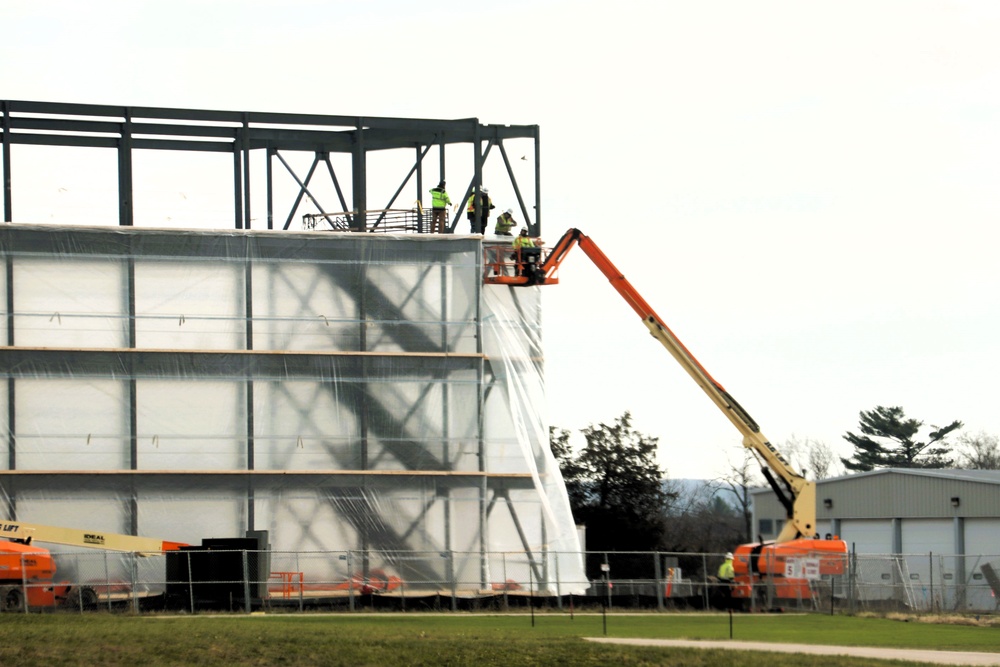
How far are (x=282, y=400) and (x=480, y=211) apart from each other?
26.8ft

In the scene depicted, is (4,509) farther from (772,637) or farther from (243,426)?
(772,637)

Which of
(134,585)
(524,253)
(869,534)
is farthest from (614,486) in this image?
(134,585)

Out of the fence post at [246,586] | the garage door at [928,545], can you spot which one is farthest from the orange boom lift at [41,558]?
the garage door at [928,545]

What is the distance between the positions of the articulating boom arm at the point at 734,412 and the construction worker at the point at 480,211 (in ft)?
8.48

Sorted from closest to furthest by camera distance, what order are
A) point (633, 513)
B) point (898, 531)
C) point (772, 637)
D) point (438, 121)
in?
point (772, 637), point (438, 121), point (898, 531), point (633, 513)

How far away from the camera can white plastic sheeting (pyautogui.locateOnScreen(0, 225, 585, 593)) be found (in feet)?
134

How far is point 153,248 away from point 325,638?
19.9 m

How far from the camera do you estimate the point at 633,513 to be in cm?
6128

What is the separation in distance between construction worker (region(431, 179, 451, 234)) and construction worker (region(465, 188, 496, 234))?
70 cm

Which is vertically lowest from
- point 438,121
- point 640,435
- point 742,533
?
point 742,533

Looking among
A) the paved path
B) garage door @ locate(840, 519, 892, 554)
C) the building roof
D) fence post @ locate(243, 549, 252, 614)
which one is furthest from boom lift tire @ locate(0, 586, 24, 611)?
garage door @ locate(840, 519, 892, 554)

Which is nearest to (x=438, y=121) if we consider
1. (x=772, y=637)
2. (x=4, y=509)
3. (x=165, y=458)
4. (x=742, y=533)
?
(x=165, y=458)

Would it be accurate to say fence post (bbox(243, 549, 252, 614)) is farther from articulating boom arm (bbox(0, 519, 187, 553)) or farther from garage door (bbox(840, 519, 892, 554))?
garage door (bbox(840, 519, 892, 554))

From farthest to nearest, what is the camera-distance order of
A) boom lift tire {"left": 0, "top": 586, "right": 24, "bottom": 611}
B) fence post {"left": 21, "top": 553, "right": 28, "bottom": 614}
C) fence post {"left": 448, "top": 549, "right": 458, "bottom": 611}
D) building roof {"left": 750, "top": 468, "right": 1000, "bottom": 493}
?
building roof {"left": 750, "top": 468, "right": 1000, "bottom": 493}, fence post {"left": 448, "top": 549, "right": 458, "bottom": 611}, boom lift tire {"left": 0, "top": 586, "right": 24, "bottom": 611}, fence post {"left": 21, "top": 553, "right": 28, "bottom": 614}
